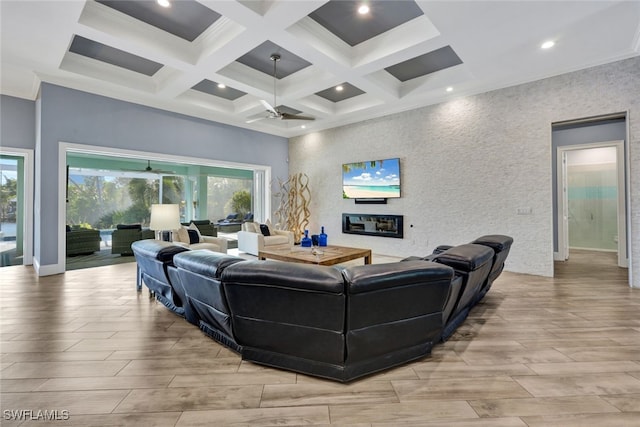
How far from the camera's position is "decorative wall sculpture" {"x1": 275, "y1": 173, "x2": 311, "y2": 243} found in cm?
806

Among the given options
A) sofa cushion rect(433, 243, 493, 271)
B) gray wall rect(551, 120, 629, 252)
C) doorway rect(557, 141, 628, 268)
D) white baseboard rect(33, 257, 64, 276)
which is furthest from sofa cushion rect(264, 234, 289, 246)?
doorway rect(557, 141, 628, 268)

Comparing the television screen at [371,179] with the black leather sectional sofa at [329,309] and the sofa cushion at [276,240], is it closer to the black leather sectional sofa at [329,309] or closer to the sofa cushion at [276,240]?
the sofa cushion at [276,240]

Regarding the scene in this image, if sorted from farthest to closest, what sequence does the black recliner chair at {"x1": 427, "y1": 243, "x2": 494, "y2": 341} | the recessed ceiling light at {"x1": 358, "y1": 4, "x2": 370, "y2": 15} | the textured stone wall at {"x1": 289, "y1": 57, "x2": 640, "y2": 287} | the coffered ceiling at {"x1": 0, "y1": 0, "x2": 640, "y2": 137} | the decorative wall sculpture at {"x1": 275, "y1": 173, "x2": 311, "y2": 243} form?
the decorative wall sculpture at {"x1": 275, "y1": 173, "x2": 311, "y2": 243} < the textured stone wall at {"x1": 289, "y1": 57, "x2": 640, "y2": 287} < the recessed ceiling light at {"x1": 358, "y1": 4, "x2": 370, "y2": 15} < the coffered ceiling at {"x1": 0, "y1": 0, "x2": 640, "y2": 137} < the black recliner chair at {"x1": 427, "y1": 243, "x2": 494, "y2": 341}

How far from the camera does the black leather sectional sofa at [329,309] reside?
5.73ft

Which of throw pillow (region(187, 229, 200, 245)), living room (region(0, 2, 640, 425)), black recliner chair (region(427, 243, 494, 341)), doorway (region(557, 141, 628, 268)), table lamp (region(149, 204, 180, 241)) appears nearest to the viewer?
black recliner chair (region(427, 243, 494, 341))

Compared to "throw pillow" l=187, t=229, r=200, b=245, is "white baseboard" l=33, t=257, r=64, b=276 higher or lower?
lower

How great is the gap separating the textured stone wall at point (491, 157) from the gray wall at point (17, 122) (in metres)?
6.49

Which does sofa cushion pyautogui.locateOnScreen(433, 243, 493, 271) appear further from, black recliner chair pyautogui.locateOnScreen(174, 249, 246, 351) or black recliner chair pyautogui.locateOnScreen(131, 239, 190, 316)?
black recliner chair pyautogui.locateOnScreen(131, 239, 190, 316)

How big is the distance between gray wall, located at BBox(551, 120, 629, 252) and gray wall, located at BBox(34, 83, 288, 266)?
713cm

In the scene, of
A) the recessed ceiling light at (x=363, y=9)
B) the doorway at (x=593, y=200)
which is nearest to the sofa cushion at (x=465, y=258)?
the recessed ceiling light at (x=363, y=9)

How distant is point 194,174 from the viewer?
34.5 feet

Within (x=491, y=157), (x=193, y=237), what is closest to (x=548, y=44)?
(x=491, y=157)

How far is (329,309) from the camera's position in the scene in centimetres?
174

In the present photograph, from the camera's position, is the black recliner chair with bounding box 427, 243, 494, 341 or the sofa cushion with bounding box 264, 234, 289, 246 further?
the sofa cushion with bounding box 264, 234, 289, 246
